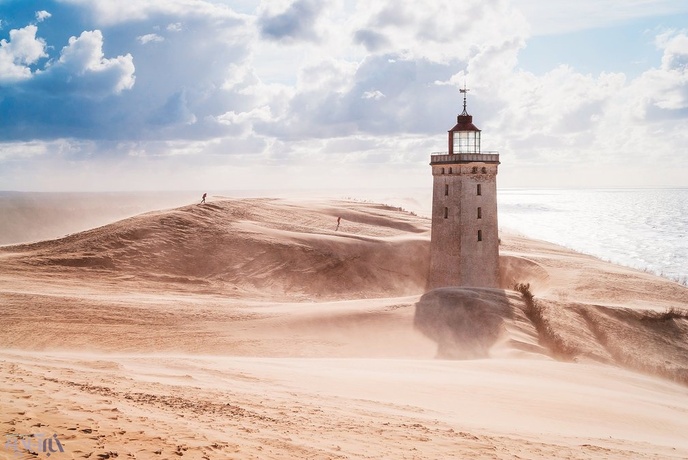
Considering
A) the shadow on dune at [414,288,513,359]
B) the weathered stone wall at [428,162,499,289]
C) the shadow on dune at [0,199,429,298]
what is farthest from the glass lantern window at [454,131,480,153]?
the shadow on dune at [414,288,513,359]

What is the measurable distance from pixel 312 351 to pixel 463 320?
20.3 feet

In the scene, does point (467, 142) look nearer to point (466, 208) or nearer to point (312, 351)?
point (466, 208)

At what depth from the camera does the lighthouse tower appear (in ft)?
102

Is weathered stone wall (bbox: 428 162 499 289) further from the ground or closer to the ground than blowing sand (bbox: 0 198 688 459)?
further from the ground

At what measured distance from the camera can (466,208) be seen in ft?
103

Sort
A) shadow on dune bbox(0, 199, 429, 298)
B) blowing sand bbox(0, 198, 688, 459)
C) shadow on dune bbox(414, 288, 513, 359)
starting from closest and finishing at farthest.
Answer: blowing sand bbox(0, 198, 688, 459) → shadow on dune bbox(414, 288, 513, 359) → shadow on dune bbox(0, 199, 429, 298)

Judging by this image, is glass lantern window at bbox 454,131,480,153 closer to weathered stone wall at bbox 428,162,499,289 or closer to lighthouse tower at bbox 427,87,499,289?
lighthouse tower at bbox 427,87,499,289

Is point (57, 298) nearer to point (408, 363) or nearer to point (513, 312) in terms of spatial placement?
point (408, 363)

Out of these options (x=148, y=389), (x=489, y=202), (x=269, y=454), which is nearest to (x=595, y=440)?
(x=269, y=454)

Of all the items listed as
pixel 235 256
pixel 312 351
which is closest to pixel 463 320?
pixel 312 351

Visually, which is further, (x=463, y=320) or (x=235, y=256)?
(x=235, y=256)

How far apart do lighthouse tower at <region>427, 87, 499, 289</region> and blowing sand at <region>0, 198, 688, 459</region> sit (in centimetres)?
412

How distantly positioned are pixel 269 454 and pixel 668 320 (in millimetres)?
20599

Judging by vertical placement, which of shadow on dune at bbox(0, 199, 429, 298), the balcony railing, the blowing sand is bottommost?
the blowing sand
